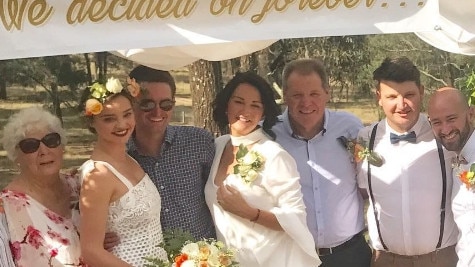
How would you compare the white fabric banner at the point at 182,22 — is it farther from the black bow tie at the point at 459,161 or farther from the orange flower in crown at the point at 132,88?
the black bow tie at the point at 459,161

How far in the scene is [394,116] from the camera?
4258 millimetres

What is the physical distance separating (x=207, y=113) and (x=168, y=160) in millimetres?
3464

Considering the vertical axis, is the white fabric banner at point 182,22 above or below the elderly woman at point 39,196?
above

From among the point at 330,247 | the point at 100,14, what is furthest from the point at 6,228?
the point at 330,247

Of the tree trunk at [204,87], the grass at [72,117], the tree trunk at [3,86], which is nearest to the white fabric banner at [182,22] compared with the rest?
the tree trunk at [204,87]

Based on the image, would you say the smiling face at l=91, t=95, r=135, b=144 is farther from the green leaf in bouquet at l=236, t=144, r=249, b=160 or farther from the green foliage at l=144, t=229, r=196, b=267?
the green leaf in bouquet at l=236, t=144, r=249, b=160

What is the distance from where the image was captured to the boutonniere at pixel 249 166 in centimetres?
391

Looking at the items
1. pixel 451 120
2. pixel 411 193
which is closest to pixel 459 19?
pixel 451 120

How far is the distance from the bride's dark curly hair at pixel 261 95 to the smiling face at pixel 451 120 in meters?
0.89

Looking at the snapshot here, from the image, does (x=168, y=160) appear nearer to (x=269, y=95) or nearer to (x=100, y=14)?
(x=269, y=95)

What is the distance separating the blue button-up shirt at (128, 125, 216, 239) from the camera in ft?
13.0

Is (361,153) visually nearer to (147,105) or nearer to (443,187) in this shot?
(443,187)

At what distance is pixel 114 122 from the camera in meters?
3.61

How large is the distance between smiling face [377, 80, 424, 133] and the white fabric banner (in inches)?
33.2
